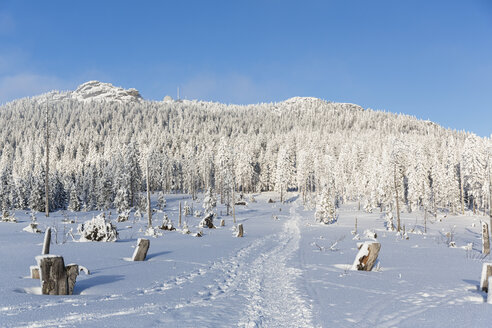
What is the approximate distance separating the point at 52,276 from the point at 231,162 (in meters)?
46.3

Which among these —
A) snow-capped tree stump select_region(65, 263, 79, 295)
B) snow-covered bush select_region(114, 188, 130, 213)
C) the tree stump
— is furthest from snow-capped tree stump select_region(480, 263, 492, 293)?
snow-covered bush select_region(114, 188, 130, 213)

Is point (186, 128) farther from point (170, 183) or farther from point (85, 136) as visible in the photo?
point (170, 183)

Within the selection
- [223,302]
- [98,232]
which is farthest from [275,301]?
[98,232]

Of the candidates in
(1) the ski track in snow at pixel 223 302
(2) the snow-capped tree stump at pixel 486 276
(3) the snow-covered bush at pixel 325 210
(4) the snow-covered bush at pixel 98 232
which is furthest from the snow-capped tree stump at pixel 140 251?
(3) the snow-covered bush at pixel 325 210

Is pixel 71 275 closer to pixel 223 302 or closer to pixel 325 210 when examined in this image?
pixel 223 302

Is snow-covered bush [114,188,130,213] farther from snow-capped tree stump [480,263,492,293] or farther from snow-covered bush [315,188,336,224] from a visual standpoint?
snow-capped tree stump [480,263,492,293]

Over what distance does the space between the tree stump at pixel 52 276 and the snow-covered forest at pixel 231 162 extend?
28.9 metres

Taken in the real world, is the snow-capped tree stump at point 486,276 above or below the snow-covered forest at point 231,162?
below

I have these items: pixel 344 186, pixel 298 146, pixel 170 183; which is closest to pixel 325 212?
pixel 344 186

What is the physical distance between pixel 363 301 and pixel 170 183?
328ft

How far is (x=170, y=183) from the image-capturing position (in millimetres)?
103125

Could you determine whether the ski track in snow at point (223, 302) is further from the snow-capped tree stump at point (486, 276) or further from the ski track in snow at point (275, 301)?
the snow-capped tree stump at point (486, 276)

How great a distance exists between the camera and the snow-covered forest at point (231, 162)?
196ft

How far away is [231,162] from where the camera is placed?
173 feet
